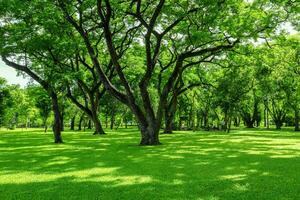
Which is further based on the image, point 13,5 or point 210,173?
point 13,5

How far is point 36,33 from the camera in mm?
24625

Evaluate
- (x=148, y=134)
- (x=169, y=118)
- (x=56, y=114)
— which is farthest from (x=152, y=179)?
(x=169, y=118)

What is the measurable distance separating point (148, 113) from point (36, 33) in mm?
9983

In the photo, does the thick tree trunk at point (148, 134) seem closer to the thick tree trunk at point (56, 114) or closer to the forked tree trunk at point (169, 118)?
the thick tree trunk at point (56, 114)

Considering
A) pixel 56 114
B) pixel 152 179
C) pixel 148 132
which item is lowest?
pixel 152 179

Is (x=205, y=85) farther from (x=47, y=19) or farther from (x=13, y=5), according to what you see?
(x=13, y=5)

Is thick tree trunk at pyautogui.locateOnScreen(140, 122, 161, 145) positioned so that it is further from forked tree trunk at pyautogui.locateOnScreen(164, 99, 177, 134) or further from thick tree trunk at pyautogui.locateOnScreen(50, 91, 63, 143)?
forked tree trunk at pyautogui.locateOnScreen(164, 99, 177, 134)

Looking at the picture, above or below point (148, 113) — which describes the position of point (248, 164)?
→ below

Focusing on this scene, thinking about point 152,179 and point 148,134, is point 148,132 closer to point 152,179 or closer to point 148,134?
point 148,134

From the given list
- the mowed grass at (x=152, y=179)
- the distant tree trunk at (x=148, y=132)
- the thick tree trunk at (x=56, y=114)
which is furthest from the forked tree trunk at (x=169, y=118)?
the mowed grass at (x=152, y=179)

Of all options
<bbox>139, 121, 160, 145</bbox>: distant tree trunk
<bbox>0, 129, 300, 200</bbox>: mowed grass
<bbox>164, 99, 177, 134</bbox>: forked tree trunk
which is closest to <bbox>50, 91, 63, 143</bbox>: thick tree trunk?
<bbox>139, 121, 160, 145</bbox>: distant tree trunk

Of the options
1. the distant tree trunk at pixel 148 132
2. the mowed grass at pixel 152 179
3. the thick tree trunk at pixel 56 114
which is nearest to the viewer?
the mowed grass at pixel 152 179

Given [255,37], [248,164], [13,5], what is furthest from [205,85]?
[248,164]

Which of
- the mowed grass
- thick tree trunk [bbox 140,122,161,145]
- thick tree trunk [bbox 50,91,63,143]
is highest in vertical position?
thick tree trunk [bbox 50,91,63,143]
